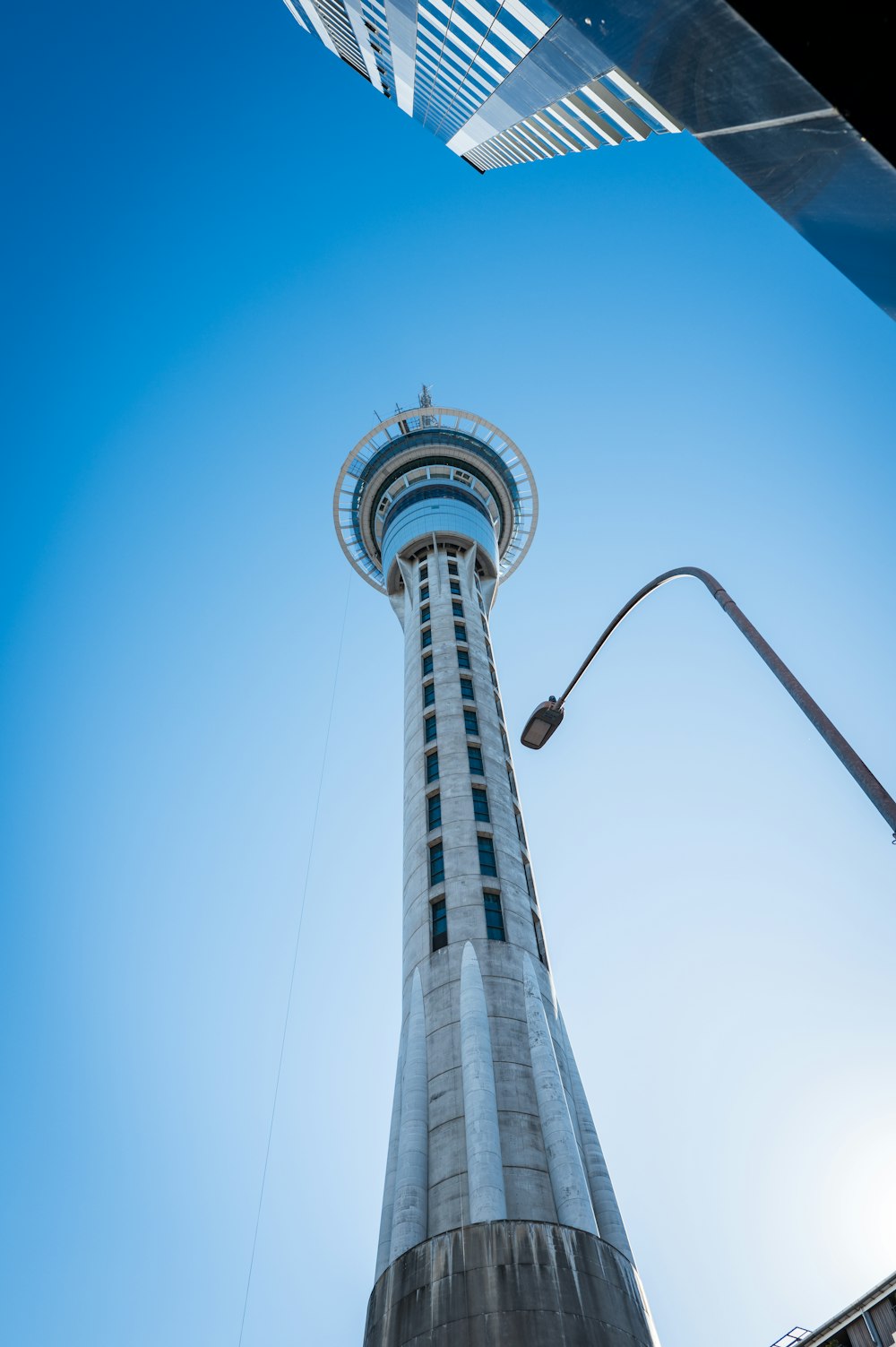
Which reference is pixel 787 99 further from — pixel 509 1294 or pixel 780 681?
pixel 509 1294

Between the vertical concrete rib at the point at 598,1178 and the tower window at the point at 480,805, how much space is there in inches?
428

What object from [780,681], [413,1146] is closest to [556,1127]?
[413,1146]

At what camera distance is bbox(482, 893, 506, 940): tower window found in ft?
113

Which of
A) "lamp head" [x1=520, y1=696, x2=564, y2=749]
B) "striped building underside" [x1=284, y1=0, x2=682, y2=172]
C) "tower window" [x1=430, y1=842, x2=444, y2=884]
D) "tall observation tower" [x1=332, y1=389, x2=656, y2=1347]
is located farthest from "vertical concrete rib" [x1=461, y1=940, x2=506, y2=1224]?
"striped building underside" [x1=284, y1=0, x2=682, y2=172]

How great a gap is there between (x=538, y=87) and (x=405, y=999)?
29735mm

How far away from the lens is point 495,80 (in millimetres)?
24984

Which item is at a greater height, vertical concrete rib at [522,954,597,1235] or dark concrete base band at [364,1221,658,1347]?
vertical concrete rib at [522,954,597,1235]

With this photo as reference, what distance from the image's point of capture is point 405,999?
34156 mm

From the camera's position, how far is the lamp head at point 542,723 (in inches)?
679

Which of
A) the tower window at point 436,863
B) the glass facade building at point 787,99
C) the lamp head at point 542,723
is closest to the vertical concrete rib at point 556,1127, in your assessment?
the tower window at point 436,863

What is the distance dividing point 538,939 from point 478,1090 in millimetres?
9908

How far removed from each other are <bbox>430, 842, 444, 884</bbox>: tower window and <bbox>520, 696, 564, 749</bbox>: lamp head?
21.1 metres

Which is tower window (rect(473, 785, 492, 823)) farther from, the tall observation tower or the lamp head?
the lamp head

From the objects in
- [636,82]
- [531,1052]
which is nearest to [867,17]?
[636,82]
